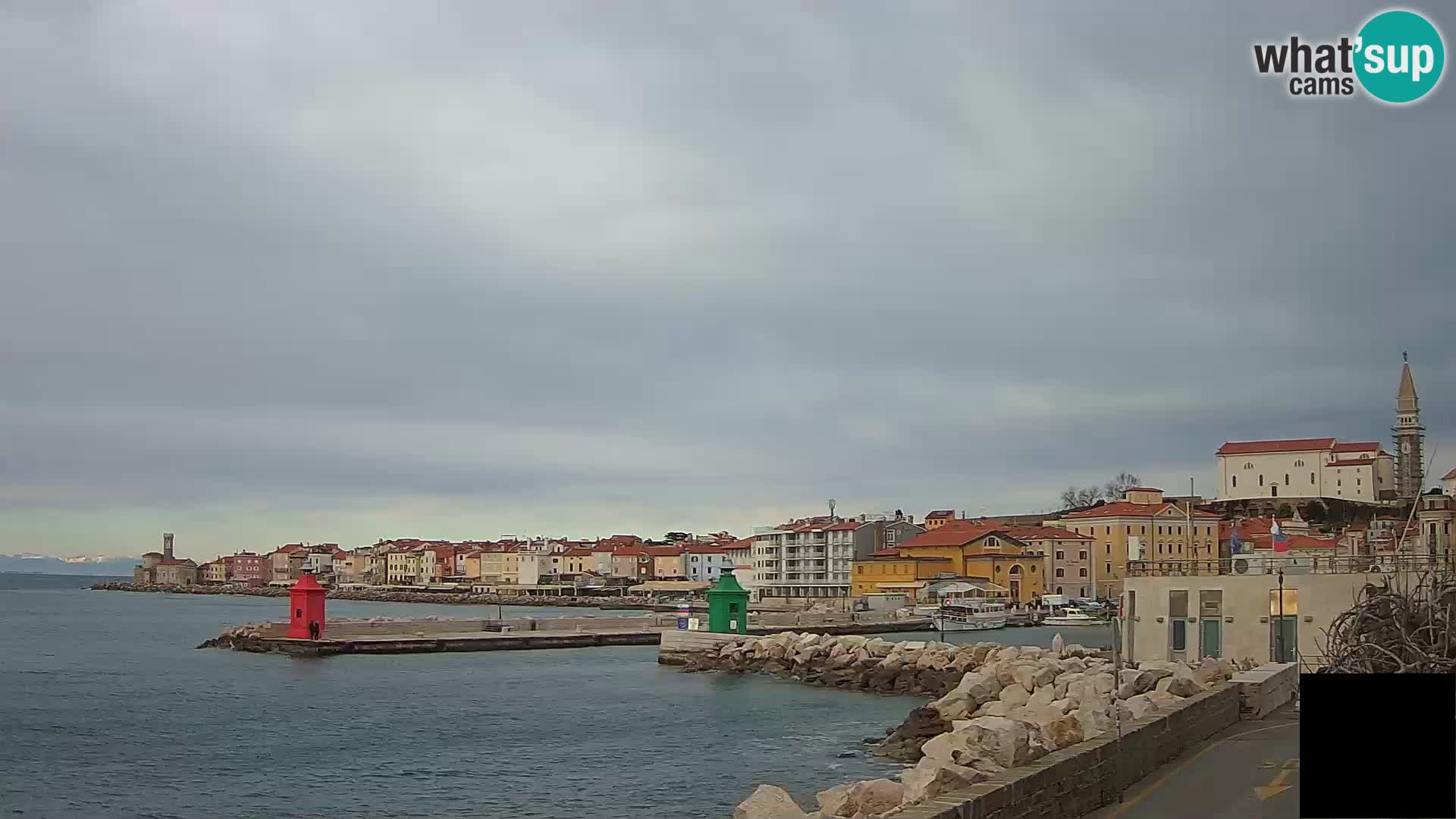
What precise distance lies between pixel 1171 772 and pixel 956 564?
278ft

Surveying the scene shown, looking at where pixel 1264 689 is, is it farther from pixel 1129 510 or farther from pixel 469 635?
pixel 1129 510

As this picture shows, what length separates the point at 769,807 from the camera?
15.0m

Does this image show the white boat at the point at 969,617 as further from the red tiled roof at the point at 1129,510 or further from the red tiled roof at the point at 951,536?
the red tiled roof at the point at 1129,510

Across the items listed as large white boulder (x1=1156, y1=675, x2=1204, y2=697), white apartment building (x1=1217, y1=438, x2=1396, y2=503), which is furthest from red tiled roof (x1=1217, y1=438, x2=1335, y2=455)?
large white boulder (x1=1156, y1=675, x2=1204, y2=697)

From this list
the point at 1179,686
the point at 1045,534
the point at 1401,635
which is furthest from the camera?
the point at 1045,534

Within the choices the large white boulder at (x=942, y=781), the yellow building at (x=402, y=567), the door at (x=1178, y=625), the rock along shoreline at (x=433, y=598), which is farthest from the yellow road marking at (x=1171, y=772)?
the yellow building at (x=402, y=567)

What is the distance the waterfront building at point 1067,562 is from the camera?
334ft

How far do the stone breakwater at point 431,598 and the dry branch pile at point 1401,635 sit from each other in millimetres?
97732

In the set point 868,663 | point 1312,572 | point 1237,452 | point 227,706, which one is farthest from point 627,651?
point 1237,452

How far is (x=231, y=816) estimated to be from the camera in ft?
65.3

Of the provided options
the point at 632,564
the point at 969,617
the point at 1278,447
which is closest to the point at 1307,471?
the point at 1278,447

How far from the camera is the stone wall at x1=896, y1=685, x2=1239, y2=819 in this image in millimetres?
8398

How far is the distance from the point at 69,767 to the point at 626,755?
10796 millimetres

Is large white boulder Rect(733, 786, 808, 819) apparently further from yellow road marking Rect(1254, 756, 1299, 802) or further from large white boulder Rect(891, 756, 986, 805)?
yellow road marking Rect(1254, 756, 1299, 802)
